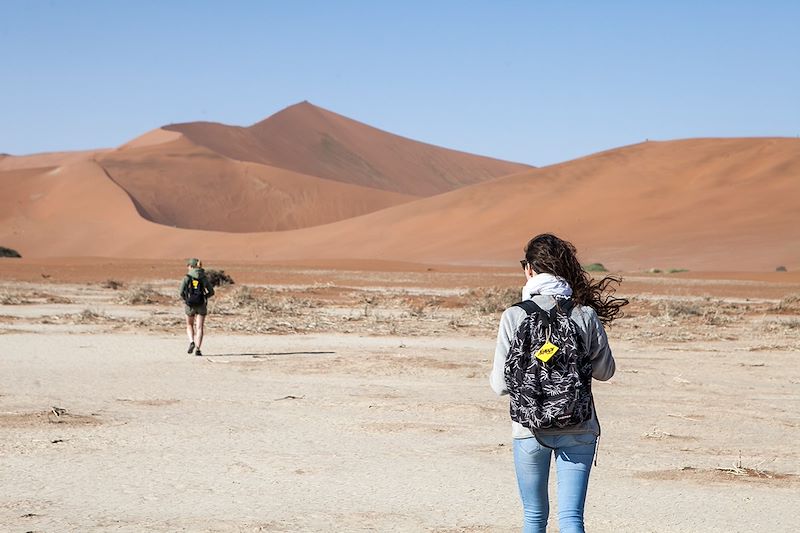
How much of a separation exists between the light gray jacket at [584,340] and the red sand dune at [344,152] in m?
138

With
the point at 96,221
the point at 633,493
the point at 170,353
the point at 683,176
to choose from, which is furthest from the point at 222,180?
the point at 633,493

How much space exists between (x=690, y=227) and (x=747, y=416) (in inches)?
2407

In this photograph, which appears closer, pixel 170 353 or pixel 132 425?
pixel 132 425

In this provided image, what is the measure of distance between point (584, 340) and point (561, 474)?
0.53 meters

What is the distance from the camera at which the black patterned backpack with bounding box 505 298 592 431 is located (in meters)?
4.32

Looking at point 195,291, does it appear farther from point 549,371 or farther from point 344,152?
point 344,152

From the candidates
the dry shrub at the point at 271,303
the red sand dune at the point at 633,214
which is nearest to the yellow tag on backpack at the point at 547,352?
the dry shrub at the point at 271,303

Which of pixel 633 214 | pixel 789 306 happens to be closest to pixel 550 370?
pixel 789 306

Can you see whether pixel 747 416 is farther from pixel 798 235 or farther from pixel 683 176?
pixel 683 176

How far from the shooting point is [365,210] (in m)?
116

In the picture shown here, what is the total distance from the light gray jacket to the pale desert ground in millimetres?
2125

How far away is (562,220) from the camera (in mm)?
78062

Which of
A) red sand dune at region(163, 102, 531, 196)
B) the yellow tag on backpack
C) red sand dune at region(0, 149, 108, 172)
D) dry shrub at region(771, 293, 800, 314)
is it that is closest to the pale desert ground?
the yellow tag on backpack

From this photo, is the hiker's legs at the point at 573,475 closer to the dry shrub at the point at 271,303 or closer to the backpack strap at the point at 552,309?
the backpack strap at the point at 552,309
